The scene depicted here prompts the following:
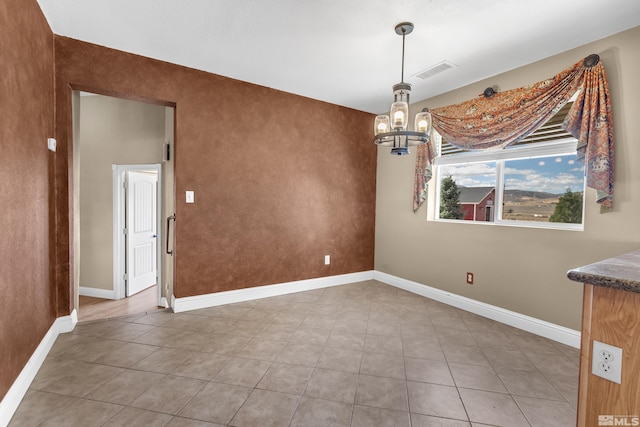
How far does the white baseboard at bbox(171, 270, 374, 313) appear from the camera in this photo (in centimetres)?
325

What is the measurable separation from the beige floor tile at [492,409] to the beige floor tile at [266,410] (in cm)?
104

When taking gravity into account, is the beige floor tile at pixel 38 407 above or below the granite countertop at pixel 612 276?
below

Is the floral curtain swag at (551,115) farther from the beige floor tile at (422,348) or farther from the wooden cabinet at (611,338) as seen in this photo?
the wooden cabinet at (611,338)

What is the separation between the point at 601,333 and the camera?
934mm

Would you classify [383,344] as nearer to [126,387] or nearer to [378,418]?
[378,418]

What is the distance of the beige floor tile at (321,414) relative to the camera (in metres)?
1.64

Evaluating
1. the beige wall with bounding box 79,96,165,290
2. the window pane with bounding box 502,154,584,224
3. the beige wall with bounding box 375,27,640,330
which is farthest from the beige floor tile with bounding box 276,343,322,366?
the beige wall with bounding box 79,96,165,290

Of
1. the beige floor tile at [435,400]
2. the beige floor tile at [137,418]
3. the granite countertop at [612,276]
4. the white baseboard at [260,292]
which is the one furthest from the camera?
the white baseboard at [260,292]

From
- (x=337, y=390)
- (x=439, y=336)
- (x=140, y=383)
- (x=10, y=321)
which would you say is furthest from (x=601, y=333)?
(x=10, y=321)

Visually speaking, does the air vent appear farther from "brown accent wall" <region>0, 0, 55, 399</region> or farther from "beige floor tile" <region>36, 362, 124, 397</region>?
"beige floor tile" <region>36, 362, 124, 397</region>

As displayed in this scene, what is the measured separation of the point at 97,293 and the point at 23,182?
3346 mm

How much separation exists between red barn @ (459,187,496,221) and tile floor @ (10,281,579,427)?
3.69ft

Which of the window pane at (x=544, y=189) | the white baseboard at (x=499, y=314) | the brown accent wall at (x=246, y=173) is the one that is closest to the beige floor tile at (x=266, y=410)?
the brown accent wall at (x=246, y=173)

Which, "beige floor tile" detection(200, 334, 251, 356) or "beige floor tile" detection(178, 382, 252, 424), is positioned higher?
"beige floor tile" detection(178, 382, 252, 424)
